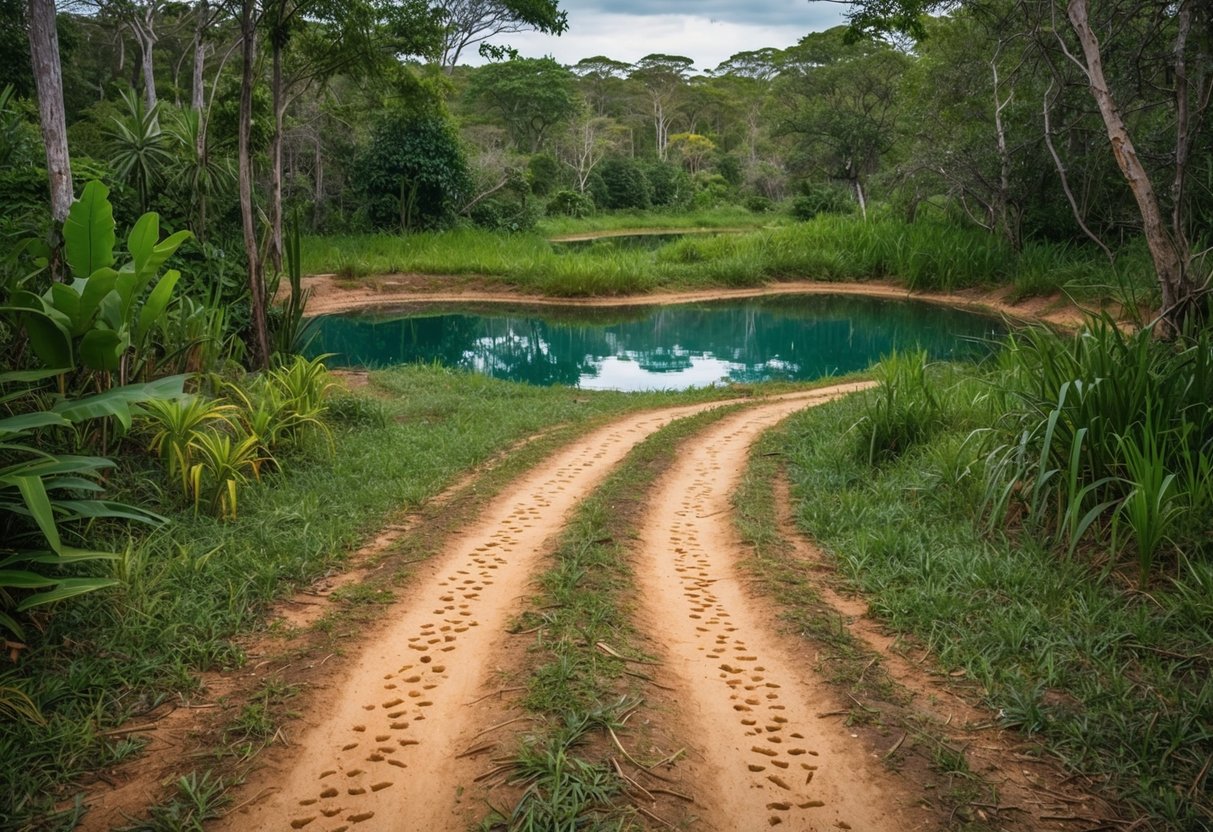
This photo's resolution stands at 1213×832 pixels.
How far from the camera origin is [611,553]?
4.24 meters

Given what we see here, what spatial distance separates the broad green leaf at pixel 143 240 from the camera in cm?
440

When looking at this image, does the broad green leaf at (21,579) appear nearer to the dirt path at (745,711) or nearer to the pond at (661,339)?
the dirt path at (745,711)

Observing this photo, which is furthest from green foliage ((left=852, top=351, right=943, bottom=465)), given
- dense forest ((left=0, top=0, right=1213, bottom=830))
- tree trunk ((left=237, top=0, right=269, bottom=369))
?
tree trunk ((left=237, top=0, right=269, bottom=369))

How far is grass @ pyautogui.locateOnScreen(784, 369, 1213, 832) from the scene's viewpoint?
2621 mm

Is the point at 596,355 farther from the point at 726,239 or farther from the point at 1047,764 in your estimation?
the point at 1047,764

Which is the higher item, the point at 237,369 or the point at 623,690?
the point at 237,369

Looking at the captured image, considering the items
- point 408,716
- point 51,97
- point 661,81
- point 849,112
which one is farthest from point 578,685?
point 661,81

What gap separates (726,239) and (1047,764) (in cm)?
2085

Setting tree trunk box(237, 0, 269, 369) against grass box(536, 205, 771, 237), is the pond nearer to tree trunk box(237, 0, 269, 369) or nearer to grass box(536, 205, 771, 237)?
tree trunk box(237, 0, 269, 369)

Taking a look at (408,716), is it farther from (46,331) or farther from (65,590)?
(46,331)

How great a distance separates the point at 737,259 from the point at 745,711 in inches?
750

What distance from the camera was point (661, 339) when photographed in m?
16.0

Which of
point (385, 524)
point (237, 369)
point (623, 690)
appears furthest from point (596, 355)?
point (623, 690)

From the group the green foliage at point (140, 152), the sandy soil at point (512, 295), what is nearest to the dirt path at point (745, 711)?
the green foliage at point (140, 152)
